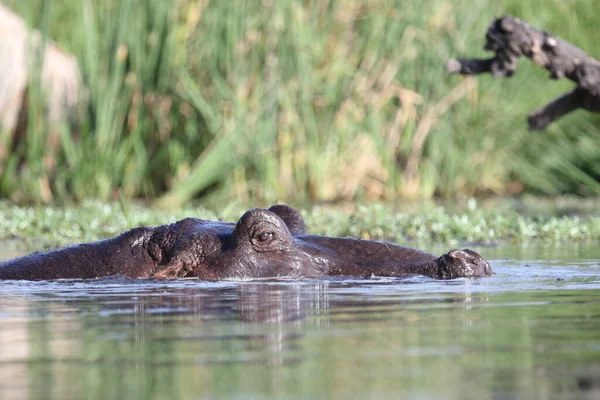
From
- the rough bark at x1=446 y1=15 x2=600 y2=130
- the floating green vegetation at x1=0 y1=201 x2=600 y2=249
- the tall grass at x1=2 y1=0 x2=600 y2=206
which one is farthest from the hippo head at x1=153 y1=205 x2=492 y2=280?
the tall grass at x1=2 y1=0 x2=600 y2=206

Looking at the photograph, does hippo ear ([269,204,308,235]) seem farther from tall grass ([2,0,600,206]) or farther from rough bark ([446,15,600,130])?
tall grass ([2,0,600,206])

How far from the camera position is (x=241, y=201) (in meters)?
13.2

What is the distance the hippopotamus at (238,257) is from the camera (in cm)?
549

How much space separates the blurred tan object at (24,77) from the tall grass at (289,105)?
0.30 meters

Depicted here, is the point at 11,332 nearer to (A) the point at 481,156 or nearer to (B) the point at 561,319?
(B) the point at 561,319

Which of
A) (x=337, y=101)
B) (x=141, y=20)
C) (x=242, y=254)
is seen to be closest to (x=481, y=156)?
(x=337, y=101)

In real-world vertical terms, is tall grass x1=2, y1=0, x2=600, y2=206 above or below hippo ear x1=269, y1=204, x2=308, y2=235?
above

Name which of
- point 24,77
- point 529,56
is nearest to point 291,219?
point 529,56

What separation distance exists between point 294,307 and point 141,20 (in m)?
8.12

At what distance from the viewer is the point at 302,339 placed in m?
3.67

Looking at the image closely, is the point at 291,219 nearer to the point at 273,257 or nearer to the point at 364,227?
the point at 273,257

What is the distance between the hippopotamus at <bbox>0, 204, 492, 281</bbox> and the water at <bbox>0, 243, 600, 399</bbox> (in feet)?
0.30

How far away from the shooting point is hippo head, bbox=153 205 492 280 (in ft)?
18.0

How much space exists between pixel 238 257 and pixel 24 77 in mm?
9346
